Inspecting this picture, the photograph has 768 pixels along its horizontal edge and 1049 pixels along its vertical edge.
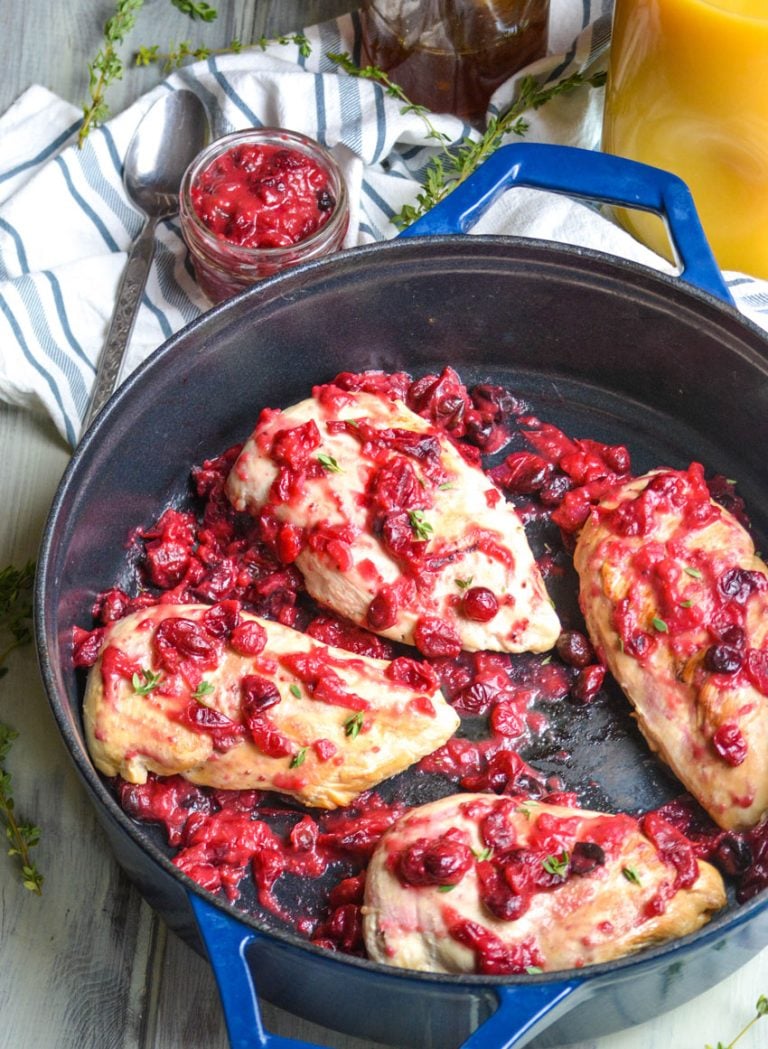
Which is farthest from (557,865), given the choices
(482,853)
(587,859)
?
(482,853)

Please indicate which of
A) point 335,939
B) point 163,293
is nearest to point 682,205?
point 163,293

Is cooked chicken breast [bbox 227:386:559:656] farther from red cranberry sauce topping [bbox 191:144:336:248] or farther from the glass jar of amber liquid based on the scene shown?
the glass jar of amber liquid

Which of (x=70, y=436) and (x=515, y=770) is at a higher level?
(x=70, y=436)

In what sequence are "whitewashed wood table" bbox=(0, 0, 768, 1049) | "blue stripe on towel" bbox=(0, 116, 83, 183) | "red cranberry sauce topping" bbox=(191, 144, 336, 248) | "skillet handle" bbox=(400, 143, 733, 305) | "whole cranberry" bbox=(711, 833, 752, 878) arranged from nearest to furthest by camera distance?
"whole cranberry" bbox=(711, 833, 752, 878), "whitewashed wood table" bbox=(0, 0, 768, 1049), "skillet handle" bbox=(400, 143, 733, 305), "red cranberry sauce topping" bbox=(191, 144, 336, 248), "blue stripe on towel" bbox=(0, 116, 83, 183)

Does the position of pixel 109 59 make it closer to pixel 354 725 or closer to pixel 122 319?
pixel 122 319

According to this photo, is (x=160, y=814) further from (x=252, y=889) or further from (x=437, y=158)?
(x=437, y=158)

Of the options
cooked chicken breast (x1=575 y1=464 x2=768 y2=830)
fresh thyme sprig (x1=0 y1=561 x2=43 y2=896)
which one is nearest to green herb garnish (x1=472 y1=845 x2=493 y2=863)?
cooked chicken breast (x1=575 y1=464 x2=768 y2=830)
